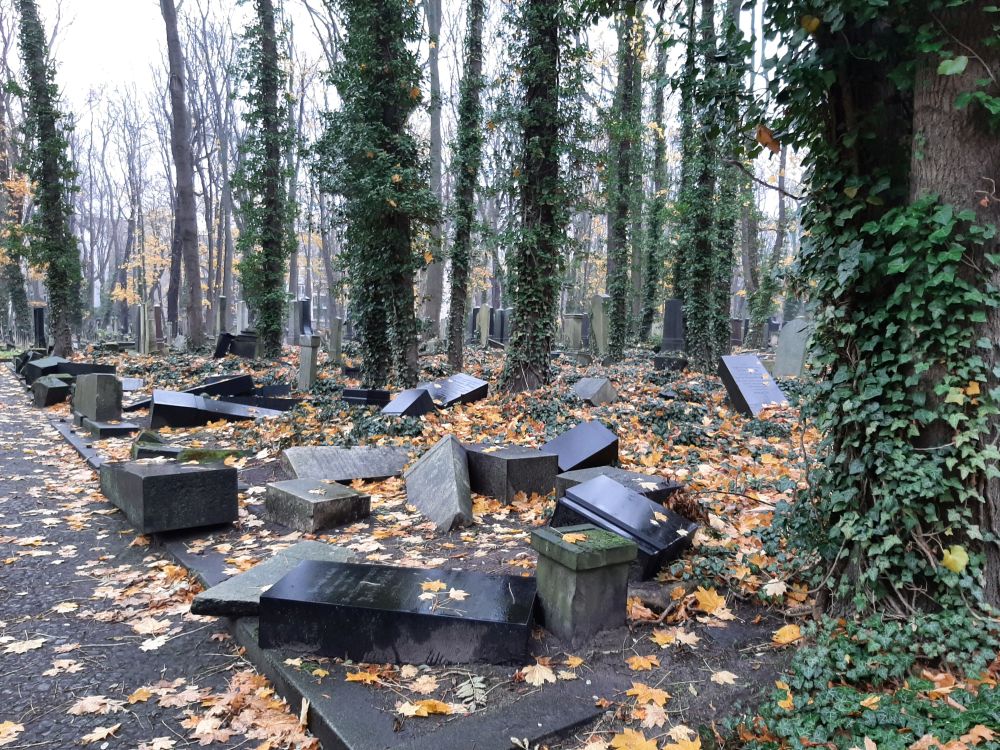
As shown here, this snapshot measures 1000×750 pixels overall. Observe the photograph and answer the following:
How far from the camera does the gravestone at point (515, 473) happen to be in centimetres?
567

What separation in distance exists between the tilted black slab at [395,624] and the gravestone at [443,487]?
1788 mm

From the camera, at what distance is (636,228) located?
71.6 ft

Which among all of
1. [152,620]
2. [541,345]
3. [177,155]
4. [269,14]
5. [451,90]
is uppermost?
[451,90]

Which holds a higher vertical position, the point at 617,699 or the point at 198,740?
the point at 617,699


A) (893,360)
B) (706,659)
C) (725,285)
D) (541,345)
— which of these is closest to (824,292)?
(893,360)

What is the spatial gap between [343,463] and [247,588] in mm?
2969

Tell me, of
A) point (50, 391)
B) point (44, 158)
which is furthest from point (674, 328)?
point (44, 158)

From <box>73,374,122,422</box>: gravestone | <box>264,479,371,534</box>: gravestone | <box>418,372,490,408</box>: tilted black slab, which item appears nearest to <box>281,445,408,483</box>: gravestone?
<box>264,479,371,534</box>: gravestone

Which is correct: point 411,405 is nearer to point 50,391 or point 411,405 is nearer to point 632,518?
point 632,518

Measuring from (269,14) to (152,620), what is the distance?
16834mm

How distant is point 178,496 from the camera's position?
5.26 m

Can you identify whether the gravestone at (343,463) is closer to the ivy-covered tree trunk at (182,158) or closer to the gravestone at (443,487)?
the gravestone at (443,487)

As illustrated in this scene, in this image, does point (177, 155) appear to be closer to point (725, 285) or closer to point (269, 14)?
point (269, 14)

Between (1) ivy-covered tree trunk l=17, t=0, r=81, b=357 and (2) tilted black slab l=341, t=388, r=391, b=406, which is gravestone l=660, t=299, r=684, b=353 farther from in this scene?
(1) ivy-covered tree trunk l=17, t=0, r=81, b=357
